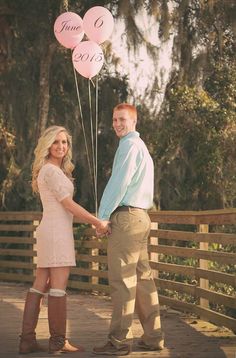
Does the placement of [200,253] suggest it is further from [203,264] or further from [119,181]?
[119,181]

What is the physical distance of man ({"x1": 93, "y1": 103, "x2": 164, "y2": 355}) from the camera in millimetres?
5770

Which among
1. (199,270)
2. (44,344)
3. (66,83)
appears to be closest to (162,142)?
(66,83)

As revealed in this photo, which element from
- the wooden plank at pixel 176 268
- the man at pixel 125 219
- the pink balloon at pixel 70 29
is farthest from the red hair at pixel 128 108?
the pink balloon at pixel 70 29

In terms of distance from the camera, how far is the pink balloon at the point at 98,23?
9.45 metres

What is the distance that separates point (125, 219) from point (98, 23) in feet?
13.6

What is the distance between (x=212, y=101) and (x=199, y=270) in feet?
31.5

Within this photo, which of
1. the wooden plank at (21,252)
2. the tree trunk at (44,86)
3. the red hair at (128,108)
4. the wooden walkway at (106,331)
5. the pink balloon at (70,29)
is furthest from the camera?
the tree trunk at (44,86)

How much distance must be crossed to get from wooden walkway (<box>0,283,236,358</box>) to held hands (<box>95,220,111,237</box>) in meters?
0.79

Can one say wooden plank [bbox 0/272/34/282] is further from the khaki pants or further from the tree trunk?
the khaki pants

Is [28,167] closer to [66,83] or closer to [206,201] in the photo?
[66,83]

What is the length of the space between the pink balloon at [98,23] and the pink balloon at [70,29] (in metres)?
0.25

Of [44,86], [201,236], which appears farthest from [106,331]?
[44,86]

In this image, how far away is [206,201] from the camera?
18.3 m

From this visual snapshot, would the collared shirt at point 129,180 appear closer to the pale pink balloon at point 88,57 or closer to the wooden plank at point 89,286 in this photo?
the pale pink balloon at point 88,57
